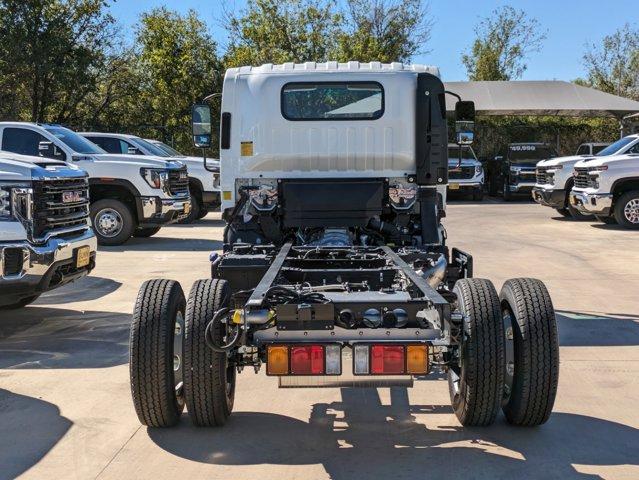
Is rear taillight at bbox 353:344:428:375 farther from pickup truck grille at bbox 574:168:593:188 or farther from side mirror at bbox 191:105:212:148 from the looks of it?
pickup truck grille at bbox 574:168:593:188

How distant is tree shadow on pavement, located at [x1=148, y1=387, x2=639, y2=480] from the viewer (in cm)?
431

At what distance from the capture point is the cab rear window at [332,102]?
7629mm

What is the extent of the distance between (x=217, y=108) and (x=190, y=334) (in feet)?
80.1

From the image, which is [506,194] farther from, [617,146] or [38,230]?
[38,230]

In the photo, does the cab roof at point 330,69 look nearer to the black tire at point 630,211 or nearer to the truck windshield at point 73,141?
the truck windshield at point 73,141

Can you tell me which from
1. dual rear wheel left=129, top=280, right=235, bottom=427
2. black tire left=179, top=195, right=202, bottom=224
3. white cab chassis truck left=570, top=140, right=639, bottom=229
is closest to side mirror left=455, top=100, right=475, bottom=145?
dual rear wheel left=129, top=280, right=235, bottom=427

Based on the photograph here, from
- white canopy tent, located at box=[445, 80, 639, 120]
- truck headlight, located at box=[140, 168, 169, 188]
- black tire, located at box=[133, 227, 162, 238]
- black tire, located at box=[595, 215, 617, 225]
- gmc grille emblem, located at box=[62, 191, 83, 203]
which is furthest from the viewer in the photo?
white canopy tent, located at box=[445, 80, 639, 120]

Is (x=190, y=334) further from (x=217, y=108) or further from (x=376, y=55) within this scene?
(x=376, y=55)

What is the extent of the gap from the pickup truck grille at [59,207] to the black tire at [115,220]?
557 centimetres

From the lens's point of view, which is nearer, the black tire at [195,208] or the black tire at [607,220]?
the black tire at [607,220]

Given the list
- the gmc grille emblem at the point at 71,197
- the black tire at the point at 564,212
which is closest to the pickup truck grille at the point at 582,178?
the black tire at the point at 564,212

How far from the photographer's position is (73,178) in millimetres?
8094

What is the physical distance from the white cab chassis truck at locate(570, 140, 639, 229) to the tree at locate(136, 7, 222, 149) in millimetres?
15683

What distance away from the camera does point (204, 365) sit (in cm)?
460
